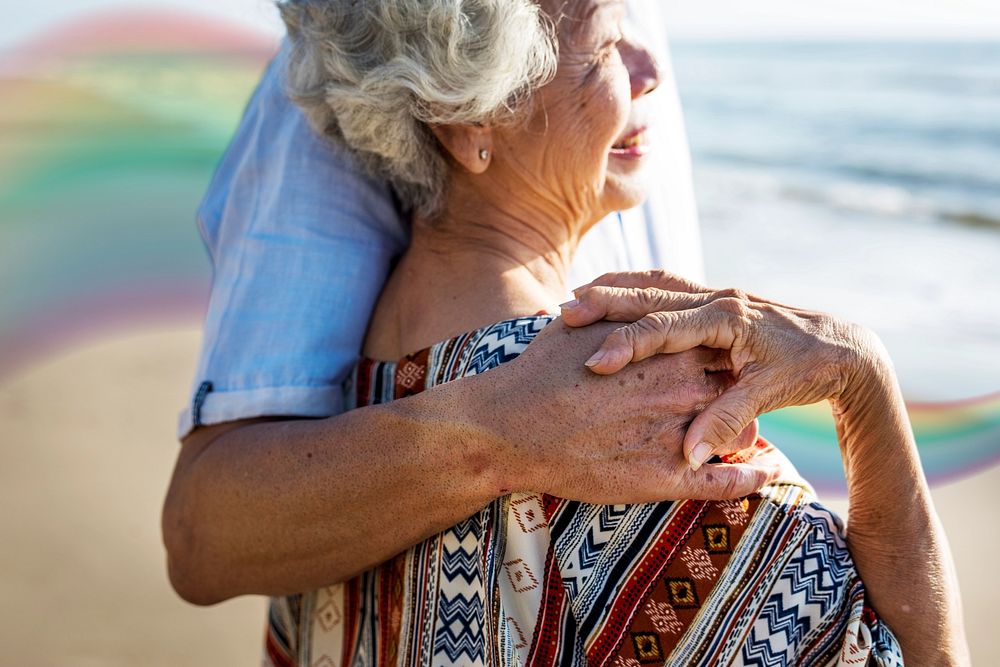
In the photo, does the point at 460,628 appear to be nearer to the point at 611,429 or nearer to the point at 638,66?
the point at 611,429

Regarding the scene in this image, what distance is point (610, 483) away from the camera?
4.52ft

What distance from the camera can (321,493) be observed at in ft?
5.08

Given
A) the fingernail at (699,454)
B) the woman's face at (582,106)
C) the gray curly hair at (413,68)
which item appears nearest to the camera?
the fingernail at (699,454)

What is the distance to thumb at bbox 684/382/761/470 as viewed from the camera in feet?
4.50

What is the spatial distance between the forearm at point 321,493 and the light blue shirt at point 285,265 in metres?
0.09

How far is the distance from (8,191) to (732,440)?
24.0 feet

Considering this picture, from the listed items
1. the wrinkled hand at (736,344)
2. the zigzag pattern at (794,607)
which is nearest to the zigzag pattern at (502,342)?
the wrinkled hand at (736,344)

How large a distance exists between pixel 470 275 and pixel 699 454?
572 millimetres

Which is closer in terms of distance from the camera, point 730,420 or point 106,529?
point 730,420

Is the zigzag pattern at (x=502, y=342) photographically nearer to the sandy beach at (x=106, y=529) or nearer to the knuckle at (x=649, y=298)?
the knuckle at (x=649, y=298)

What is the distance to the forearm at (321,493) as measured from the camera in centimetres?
145

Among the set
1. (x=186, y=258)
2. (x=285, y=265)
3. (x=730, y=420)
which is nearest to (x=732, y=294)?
(x=730, y=420)

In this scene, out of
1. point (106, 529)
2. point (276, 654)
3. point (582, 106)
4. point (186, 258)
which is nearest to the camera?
point (582, 106)

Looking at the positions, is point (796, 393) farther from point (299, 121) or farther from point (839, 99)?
point (839, 99)
